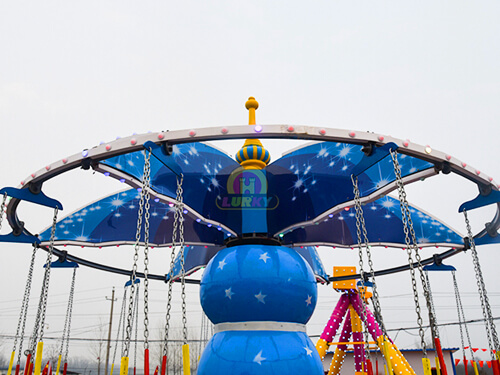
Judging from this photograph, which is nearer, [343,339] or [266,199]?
[266,199]

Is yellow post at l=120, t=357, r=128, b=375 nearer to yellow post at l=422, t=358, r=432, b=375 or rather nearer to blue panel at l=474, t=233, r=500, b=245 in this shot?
yellow post at l=422, t=358, r=432, b=375

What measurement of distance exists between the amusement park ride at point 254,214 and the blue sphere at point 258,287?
0.02 meters

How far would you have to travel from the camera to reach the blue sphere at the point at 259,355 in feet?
23.0

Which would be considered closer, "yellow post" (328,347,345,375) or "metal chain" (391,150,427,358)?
"metal chain" (391,150,427,358)

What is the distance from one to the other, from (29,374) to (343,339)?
10003mm

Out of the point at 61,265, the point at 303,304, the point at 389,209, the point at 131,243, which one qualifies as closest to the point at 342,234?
the point at 389,209

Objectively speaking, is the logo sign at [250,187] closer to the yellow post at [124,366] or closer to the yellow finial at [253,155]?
the yellow finial at [253,155]

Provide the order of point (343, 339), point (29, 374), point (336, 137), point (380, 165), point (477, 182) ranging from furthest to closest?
point (343, 339)
point (29, 374)
point (380, 165)
point (477, 182)
point (336, 137)

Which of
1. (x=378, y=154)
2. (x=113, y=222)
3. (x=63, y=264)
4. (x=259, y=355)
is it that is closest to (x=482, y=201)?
(x=378, y=154)

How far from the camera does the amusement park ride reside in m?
6.50

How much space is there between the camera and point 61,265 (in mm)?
12625

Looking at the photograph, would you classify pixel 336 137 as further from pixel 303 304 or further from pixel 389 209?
A: pixel 389 209

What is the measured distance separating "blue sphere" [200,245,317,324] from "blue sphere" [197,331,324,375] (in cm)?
32

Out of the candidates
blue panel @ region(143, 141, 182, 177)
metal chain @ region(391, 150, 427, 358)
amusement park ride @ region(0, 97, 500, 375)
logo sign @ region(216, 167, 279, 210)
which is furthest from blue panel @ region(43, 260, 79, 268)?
metal chain @ region(391, 150, 427, 358)
